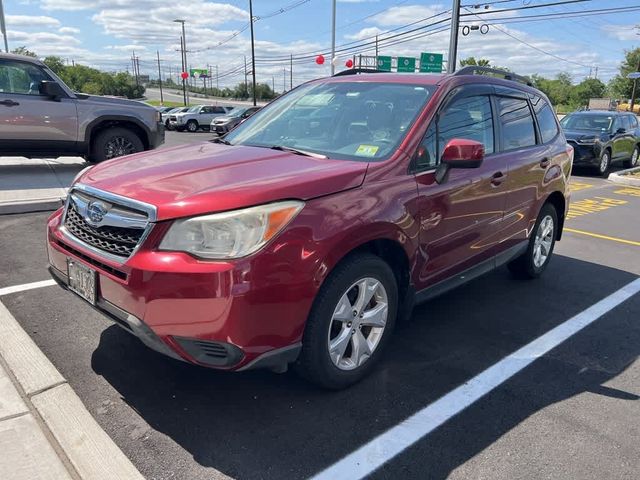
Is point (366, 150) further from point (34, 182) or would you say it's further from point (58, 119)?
point (58, 119)

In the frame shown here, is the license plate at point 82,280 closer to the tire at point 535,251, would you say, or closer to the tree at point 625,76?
the tire at point 535,251

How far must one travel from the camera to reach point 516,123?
4.61 m

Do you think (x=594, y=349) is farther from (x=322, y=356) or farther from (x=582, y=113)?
(x=582, y=113)

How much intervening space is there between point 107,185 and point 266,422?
152 centimetres

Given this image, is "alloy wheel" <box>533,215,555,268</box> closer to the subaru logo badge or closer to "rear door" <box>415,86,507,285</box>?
"rear door" <box>415,86,507,285</box>

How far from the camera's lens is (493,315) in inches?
174

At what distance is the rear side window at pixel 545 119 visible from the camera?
A: 16.6 ft

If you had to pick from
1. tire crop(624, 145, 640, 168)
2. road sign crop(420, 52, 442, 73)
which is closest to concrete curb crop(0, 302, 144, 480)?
tire crop(624, 145, 640, 168)

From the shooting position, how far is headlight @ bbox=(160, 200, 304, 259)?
2.49 m

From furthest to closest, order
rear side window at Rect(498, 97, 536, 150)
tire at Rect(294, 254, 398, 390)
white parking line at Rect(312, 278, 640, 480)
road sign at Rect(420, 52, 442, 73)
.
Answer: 1. road sign at Rect(420, 52, 442, 73)
2. rear side window at Rect(498, 97, 536, 150)
3. tire at Rect(294, 254, 398, 390)
4. white parking line at Rect(312, 278, 640, 480)

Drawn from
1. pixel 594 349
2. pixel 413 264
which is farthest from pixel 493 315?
pixel 413 264

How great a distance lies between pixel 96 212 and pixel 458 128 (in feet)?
8.01

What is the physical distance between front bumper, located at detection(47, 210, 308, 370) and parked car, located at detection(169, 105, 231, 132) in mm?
32144

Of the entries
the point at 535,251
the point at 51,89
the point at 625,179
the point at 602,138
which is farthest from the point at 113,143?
the point at 602,138
